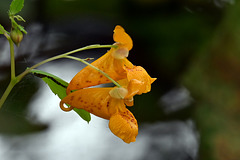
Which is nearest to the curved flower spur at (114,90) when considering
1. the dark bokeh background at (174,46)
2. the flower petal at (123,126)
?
the flower petal at (123,126)

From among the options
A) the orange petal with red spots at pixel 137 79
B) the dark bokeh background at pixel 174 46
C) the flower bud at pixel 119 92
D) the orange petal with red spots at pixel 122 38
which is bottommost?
the dark bokeh background at pixel 174 46

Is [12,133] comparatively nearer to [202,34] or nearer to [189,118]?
[189,118]

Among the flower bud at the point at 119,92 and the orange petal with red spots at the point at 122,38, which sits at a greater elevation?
the orange petal with red spots at the point at 122,38

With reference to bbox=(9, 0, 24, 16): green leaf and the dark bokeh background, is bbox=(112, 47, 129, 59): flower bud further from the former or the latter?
the dark bokeh background

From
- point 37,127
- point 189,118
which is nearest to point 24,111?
point 37,127

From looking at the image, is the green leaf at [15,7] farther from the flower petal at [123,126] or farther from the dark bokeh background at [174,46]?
the dark bokeh background at [174,46]

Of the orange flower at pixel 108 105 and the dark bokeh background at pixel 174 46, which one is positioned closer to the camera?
the orange flower at pixel 108 105

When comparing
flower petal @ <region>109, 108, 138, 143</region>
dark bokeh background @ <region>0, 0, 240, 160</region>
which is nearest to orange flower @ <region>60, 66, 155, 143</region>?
flower petal @ <region>109, 108, 138, 143</region>
